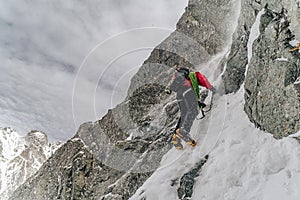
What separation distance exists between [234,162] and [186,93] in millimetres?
5384

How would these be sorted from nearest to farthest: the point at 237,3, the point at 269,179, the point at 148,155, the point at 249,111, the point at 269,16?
1. the point at 269,179
2. the point at 249,111
3. the point at 269,16
4. the point at 148,155
5. the point at 237,3

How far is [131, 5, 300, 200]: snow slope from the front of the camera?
767cm

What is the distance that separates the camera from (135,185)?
1752 centimetres

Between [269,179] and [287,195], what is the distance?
2.95 feet

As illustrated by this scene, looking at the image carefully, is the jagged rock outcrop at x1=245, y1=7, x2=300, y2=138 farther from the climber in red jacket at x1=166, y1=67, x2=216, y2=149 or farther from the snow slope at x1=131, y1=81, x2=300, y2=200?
the climber in red jacket at x1=166, y1=67, x2=216, y2=149

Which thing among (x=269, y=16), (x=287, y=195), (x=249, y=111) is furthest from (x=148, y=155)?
(x=287, y=195)

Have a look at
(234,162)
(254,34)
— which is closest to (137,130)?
(254,34)

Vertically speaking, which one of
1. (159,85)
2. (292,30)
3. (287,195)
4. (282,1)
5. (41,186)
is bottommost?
(287,195)

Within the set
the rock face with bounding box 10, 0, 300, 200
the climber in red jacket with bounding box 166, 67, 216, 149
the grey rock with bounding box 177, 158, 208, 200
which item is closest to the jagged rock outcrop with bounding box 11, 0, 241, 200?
the rock face with bounding box 10, 0, 300, 200

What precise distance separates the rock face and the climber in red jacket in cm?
210

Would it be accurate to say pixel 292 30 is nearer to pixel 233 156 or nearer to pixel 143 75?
pixel 233 156

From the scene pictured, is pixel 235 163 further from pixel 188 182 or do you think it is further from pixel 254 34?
pixel 254 34

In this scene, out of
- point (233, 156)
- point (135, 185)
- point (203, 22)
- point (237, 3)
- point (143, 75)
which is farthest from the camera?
point (143, 75)

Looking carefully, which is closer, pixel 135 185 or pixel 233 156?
pixel 233 156
